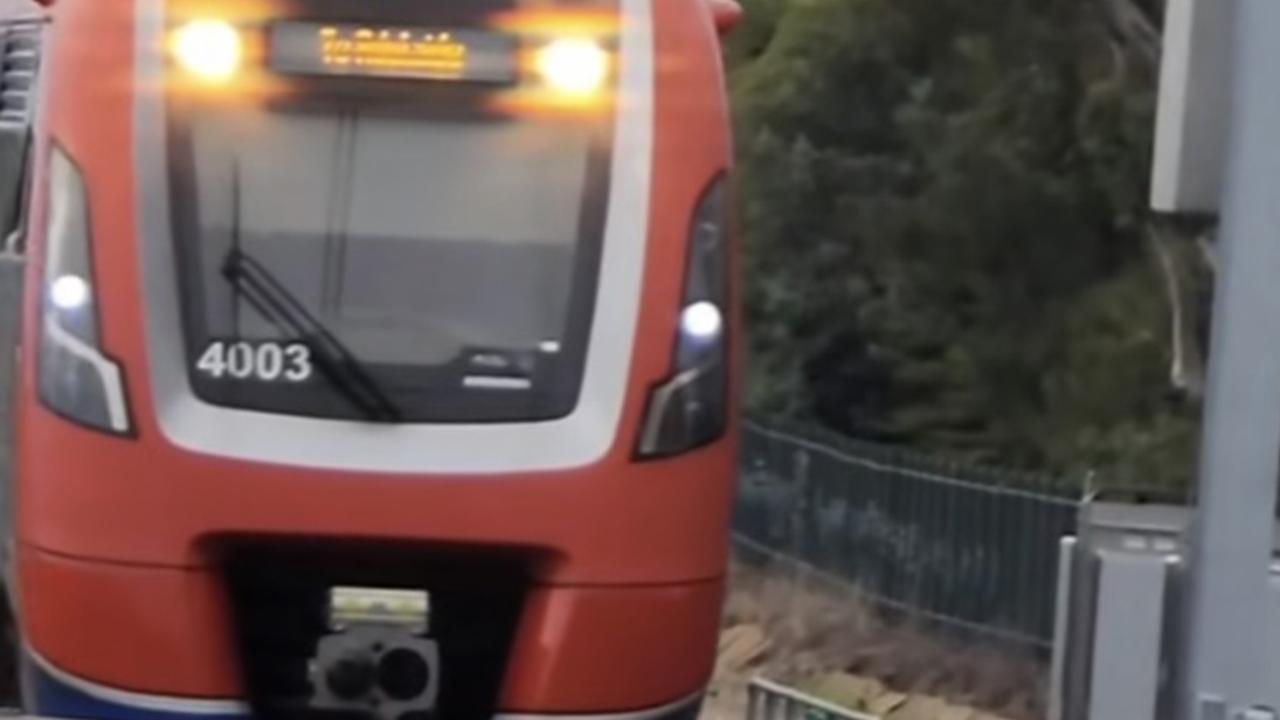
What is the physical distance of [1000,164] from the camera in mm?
25109

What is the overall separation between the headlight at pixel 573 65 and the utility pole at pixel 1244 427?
13.2 feet

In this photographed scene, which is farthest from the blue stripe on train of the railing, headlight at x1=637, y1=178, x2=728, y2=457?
the railing

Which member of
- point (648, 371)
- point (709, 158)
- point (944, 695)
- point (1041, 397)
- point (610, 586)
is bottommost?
point (944, 695)

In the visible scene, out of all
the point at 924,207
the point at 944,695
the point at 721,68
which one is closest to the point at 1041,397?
the point at 924,207

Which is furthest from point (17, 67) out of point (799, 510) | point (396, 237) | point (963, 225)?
point (799, 510)

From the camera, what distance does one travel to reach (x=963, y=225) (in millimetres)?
25953

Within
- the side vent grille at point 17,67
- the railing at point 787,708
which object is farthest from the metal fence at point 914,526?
the side vent grille at point 17,67

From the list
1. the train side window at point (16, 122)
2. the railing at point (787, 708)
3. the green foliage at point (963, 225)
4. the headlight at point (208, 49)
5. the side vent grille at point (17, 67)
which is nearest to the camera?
the headlight at point (208, 49)

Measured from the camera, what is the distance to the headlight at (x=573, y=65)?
25.8 ft

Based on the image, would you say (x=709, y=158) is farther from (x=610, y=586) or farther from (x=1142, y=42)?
(x=1142, y=42)

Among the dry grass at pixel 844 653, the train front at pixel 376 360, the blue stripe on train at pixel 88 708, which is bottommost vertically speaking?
the dry grass at pixel 844 653

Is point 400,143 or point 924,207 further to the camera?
point 924,207

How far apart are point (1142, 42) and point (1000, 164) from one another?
2770mm

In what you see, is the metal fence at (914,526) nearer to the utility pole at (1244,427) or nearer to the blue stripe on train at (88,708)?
the blue stripe on train at (88,708)
